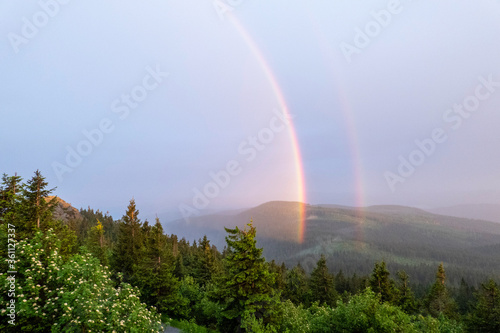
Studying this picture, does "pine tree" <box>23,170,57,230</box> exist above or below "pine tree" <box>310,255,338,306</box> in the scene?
above

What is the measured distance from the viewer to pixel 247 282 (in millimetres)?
21672

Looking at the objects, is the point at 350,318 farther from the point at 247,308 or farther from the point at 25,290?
the point at 25,290

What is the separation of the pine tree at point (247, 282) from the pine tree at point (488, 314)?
43651mm

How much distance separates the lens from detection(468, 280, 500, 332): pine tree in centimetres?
4203

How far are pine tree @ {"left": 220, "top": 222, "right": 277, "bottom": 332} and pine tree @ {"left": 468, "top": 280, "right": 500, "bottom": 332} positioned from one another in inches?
1719

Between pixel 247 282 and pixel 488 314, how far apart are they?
46.5m

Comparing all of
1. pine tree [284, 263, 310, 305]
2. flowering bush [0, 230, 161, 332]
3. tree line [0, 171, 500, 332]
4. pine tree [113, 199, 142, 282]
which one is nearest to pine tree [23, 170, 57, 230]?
tree line [0, 171, 500, 332]

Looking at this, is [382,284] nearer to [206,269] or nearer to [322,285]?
[322,285]

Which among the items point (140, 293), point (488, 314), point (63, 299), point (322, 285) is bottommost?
point (488, 314)

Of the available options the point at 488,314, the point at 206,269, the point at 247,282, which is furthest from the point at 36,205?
the point at 488,314

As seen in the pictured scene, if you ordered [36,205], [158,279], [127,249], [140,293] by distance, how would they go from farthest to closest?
[127,249], [158,279], [36,205], [140,293]

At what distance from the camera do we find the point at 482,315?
43875 mm

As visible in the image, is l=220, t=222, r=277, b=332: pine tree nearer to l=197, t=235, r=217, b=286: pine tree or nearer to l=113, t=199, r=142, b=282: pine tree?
l=113, t=199, r=142, b=282: pine tree

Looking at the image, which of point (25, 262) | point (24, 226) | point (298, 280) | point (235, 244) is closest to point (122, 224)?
point (24, 226)
